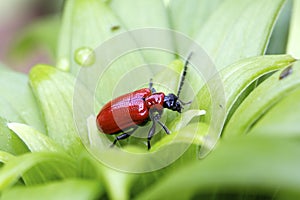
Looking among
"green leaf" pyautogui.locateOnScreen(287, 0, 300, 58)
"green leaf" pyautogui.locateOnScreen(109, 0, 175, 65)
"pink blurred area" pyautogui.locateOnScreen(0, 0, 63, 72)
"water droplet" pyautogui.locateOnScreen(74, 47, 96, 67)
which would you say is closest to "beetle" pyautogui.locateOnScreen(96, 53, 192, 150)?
"water droplet" pyautogui.locateOnScreen(74, 47, 96, 67)

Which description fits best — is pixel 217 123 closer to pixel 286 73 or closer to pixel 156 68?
pixel 286 73

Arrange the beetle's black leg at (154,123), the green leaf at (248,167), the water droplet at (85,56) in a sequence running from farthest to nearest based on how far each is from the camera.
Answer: the water droplet at (85,56), the beetle's black leg at (154,123), the green leaf at (248,167)

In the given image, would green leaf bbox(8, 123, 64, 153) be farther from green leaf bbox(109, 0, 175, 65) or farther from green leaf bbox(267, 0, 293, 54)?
green leaf bbox(267, 0, 293, 54)

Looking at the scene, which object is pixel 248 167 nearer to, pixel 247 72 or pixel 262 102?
pixel 262 102

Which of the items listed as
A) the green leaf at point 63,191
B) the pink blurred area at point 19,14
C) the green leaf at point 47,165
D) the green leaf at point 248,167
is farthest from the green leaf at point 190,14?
the pink blurred area at point 19,14

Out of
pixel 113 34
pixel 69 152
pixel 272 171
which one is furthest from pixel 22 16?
pixel 272 171

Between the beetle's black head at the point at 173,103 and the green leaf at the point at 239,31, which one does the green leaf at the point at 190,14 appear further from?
the beetle's black head at the point at 173,103
